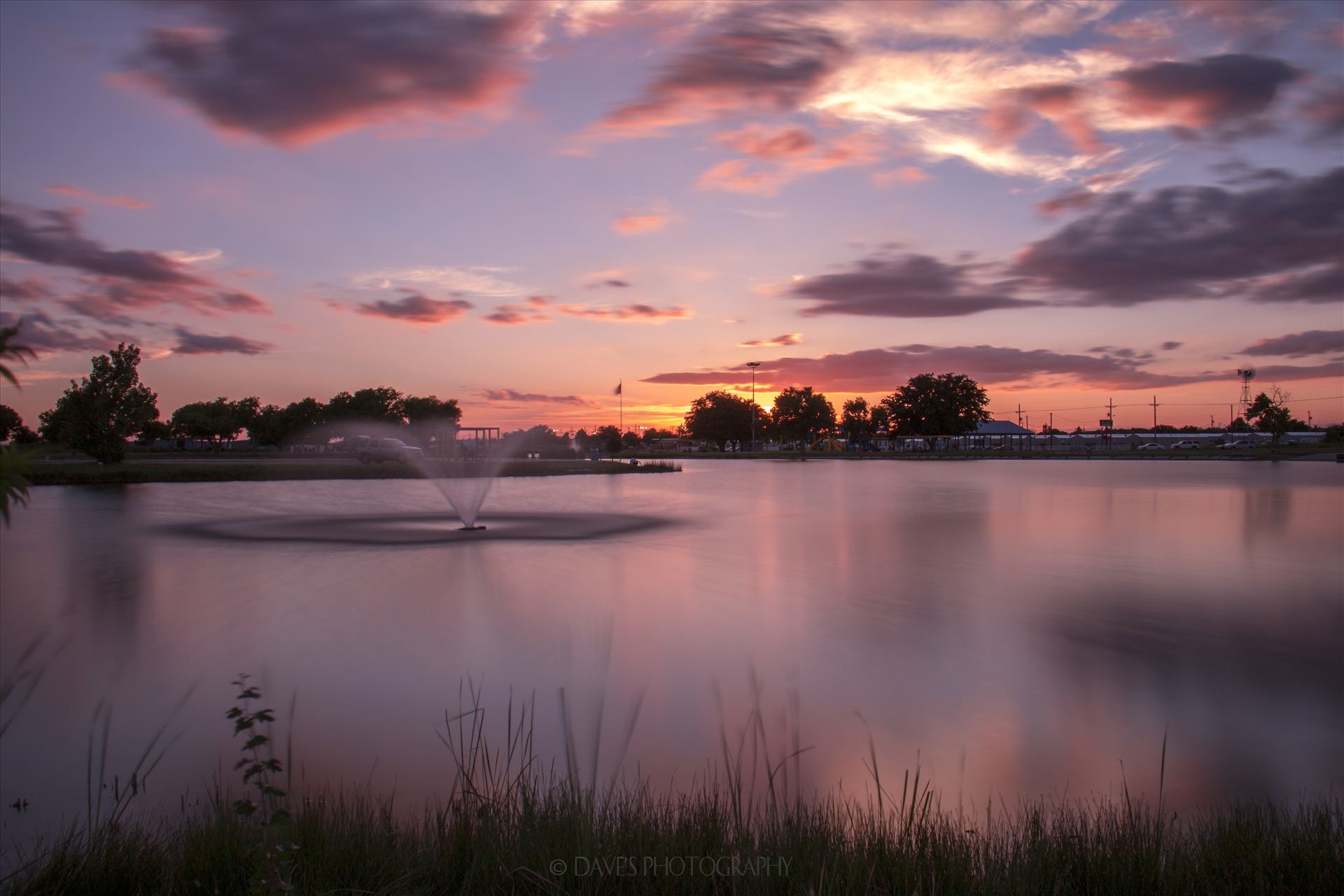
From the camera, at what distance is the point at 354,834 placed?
4.01 m

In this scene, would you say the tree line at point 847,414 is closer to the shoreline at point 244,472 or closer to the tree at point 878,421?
the tree at point 878,421

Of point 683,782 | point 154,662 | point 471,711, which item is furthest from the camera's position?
point 154,662

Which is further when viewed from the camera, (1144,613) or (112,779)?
(1144,613)

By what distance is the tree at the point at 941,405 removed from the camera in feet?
394

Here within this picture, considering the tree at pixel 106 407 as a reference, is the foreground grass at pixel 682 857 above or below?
below

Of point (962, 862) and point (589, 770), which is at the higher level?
point (962, 862)

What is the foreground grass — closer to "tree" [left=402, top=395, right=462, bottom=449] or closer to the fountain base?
the fountain base

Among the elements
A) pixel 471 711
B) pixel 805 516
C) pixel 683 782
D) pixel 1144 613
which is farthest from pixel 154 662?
→ pixel 805 516

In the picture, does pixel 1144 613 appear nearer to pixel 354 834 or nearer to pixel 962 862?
pixel 962 862

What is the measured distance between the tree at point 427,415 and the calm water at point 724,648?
8131 centimetres

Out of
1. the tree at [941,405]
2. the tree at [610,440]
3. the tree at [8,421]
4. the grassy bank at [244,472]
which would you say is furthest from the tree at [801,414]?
the tree at [8,421]

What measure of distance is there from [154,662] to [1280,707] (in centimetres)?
1098

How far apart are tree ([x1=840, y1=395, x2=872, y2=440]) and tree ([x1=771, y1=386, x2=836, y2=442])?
45.1 feet

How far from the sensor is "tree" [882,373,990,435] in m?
120
